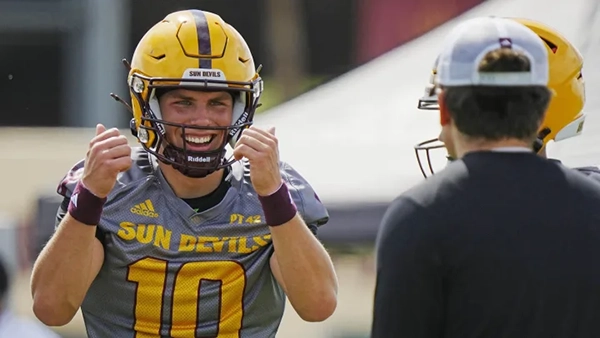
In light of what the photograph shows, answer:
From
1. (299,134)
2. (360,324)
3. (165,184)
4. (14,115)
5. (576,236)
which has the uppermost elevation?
(576,236)

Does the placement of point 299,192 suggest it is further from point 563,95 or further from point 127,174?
point 563,95

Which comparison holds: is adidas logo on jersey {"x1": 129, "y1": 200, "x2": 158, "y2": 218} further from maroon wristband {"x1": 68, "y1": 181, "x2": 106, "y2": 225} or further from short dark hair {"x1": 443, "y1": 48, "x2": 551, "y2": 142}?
short dark hair {"x1": 443, "y1": 48, "x2": 551, "y2": 142}

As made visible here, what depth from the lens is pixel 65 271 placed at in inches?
126

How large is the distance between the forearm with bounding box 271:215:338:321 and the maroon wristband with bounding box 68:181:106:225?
16.0 inches

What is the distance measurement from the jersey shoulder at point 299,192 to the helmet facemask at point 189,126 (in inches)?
3.9

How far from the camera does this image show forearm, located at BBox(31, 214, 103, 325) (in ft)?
10.4

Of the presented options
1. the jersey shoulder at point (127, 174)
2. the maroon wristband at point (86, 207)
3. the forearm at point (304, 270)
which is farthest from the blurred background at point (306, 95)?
the forearm at point (304, 270)

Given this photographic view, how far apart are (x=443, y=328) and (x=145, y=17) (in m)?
10.4

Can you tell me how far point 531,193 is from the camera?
2533 mm

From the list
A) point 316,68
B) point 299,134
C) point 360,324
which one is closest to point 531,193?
point 299,134

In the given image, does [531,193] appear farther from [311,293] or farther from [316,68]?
[316,68]

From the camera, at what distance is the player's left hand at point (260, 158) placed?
3.17m

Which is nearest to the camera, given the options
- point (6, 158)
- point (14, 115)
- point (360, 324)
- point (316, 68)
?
point (360, 324)

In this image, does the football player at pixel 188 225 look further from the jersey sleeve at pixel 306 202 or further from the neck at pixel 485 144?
the neck at pixel 485 144
